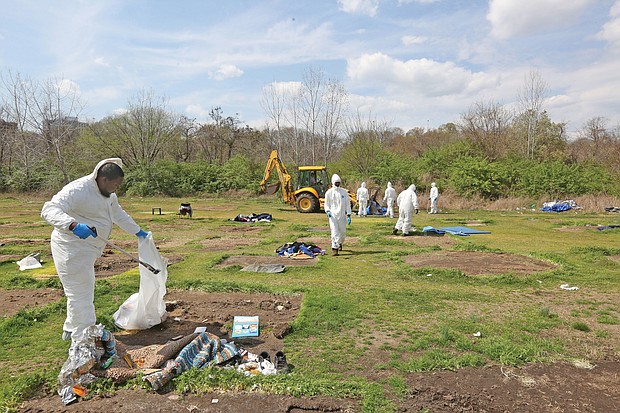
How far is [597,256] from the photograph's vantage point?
33.8 feet

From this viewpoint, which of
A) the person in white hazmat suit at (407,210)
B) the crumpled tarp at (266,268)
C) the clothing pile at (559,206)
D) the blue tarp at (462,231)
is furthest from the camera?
the clothing pile at (559,206)

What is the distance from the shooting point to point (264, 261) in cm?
970

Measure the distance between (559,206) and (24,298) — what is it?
26.4 m

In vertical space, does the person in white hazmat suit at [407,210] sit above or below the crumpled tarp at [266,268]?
→ above

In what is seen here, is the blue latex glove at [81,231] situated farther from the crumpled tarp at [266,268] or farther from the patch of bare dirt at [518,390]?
the crumpled tarp at [266,268]

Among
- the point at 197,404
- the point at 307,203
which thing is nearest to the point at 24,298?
the point at 197,404

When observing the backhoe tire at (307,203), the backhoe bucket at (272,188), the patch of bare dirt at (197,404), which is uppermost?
the backhoe bucket at (272,188)

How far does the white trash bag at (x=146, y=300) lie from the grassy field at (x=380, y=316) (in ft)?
1.17

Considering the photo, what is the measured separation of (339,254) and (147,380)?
7267mm

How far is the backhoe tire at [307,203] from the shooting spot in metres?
22.0

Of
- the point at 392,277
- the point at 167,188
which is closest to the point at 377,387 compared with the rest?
the point at 392,277

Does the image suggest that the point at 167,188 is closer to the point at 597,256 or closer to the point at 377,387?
the point at 597,256

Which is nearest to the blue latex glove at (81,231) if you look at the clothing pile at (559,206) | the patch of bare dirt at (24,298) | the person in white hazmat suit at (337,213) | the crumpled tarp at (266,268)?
the patch of bare dirt at (24,298)

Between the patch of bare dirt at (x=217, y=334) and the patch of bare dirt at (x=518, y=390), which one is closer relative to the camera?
the patch of bare dirt at (x=217, y=334)
